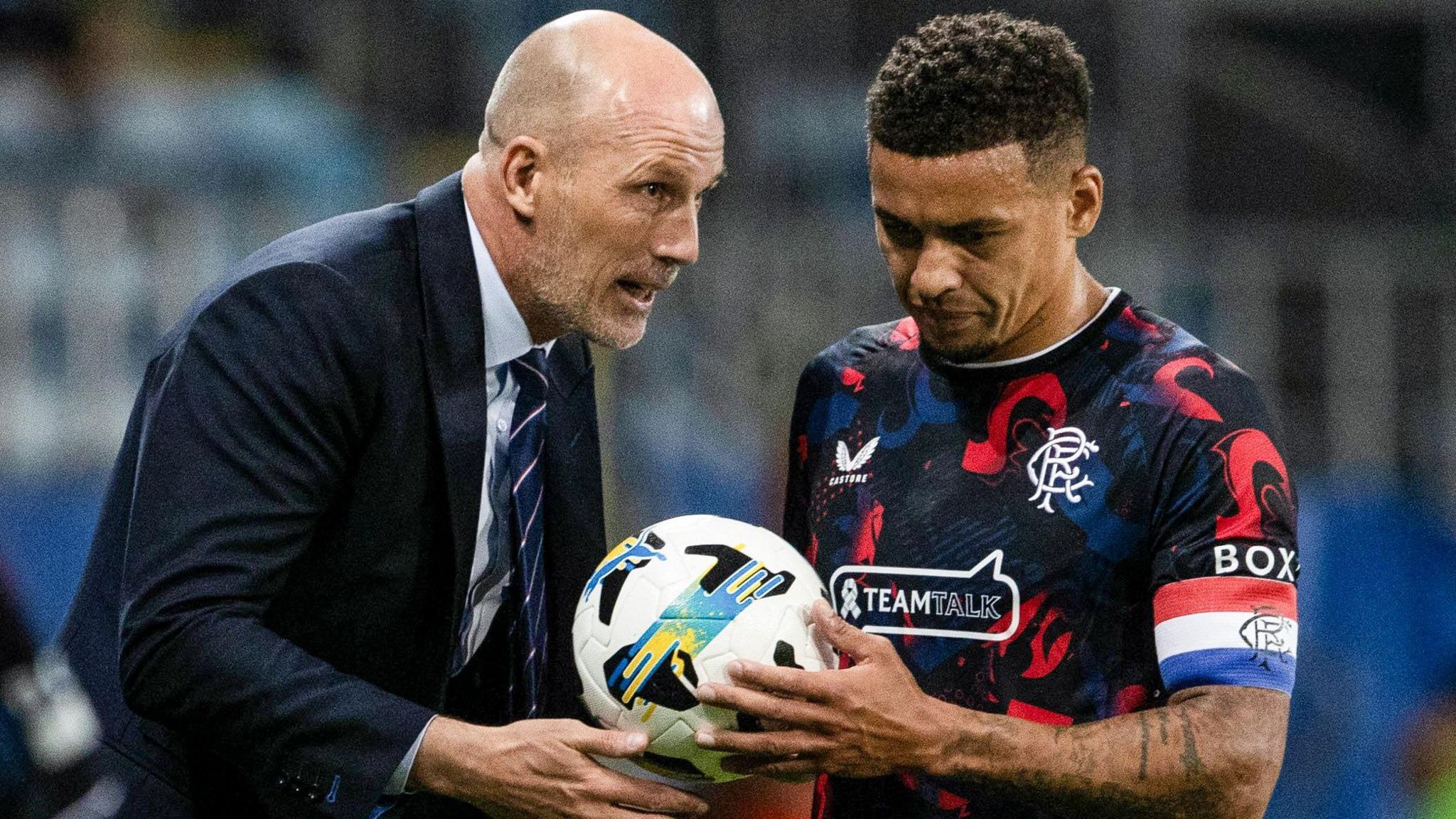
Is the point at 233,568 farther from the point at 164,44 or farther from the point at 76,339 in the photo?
the point at 164,44

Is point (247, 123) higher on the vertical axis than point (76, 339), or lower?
higher

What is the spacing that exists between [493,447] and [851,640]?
3.08 feet

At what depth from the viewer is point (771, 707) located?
7.83 feet

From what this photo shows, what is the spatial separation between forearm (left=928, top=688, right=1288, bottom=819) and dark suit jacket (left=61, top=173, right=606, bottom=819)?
893 millimetres

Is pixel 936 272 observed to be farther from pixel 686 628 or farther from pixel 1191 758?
pixel 1191 758

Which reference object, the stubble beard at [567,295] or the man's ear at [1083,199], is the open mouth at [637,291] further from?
the man's ear at [1083,199]

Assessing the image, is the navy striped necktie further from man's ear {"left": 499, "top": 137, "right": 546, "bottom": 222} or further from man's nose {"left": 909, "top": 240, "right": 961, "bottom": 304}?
man's nose {"left": 909, "top": 240, "right": 961, "bottom": 304}

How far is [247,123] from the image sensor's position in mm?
7973

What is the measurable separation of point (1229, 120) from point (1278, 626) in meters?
8.78

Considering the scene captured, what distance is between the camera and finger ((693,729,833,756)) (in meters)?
2.41

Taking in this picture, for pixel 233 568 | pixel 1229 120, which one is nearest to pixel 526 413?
pixel 233 568

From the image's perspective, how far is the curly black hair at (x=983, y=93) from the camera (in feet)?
8.95

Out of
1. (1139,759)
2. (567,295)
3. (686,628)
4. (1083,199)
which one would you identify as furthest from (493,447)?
(1139,759)

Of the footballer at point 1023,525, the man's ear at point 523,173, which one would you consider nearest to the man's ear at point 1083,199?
the footballer at point 1023,525
